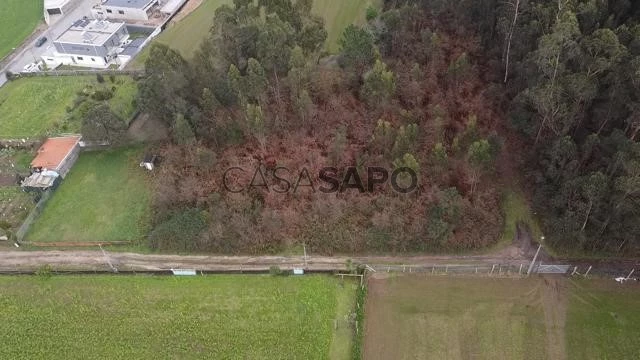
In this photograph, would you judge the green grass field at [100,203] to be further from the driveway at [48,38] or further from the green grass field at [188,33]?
the driveway at [48,38]

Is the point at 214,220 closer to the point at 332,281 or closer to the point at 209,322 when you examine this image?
the point at 209,322

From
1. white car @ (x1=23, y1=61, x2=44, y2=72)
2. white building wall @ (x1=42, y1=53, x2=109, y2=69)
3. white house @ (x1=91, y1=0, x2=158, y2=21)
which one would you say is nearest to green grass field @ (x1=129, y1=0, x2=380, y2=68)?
white building wall @ (x1=42, y1=53, x2=109, y2=69)

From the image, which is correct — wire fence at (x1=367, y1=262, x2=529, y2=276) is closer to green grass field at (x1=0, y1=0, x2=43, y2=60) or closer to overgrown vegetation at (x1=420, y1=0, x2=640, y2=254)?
overgrown vegetation at (x1=420, y1=0, x2=640, y2=254)

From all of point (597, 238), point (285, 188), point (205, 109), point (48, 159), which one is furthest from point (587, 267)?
point (48, 159)

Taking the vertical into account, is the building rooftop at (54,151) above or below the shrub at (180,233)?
above

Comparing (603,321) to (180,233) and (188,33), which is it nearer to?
(180,233)

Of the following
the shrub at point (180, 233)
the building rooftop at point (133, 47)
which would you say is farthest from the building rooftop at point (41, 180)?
the building rooftop at point (133, 47)
